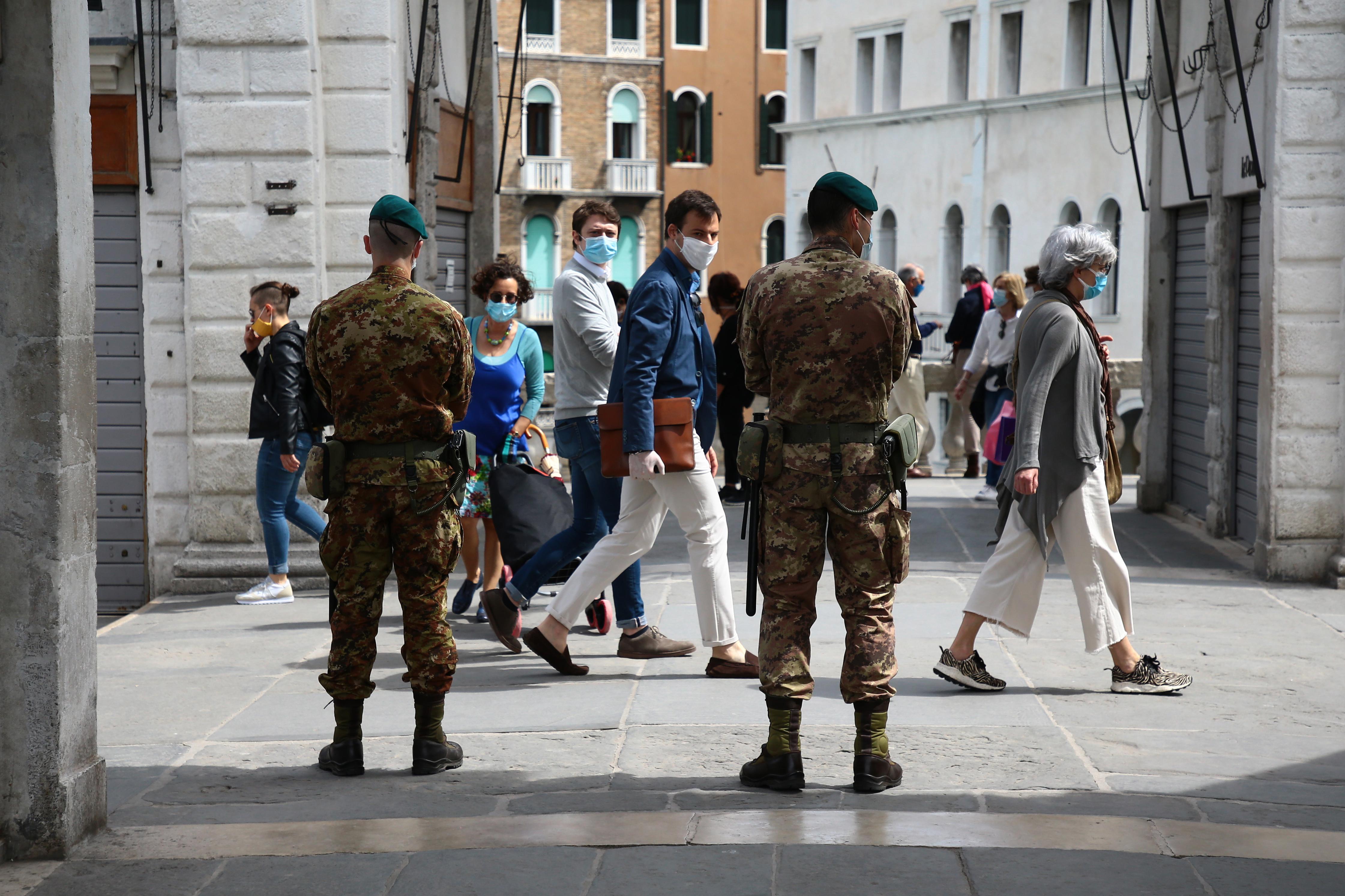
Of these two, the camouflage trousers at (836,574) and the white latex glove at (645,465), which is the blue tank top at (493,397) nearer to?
the white latex glove at (645,465)

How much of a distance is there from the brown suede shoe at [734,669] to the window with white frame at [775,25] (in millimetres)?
45781

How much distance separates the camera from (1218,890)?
4.09 meters

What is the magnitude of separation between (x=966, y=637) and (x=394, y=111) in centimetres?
495

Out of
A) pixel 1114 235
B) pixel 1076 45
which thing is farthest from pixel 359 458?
pixel 1076 45

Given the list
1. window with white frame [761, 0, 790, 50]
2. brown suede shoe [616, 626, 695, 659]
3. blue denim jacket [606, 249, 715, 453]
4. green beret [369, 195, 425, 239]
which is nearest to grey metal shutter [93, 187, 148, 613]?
brown suede shoe [616, 626, 695, 659]

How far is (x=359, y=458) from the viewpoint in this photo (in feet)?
17.3

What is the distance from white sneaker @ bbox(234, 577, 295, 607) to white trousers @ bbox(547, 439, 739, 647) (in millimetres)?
2960

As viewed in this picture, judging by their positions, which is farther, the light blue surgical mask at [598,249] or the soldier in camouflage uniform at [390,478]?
the light blue surgical mask at [598,249]

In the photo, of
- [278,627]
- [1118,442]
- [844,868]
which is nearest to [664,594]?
[278,627]

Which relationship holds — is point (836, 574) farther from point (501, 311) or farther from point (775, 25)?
point (775, 25)

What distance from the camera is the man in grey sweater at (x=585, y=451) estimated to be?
7.09 meters

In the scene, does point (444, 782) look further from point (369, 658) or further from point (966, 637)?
point (966, 637)

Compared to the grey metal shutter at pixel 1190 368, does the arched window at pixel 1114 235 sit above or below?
above

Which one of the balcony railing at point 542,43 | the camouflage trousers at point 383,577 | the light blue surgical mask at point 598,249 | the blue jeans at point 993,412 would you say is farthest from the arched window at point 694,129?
the camouflage trousers at point 383,577
